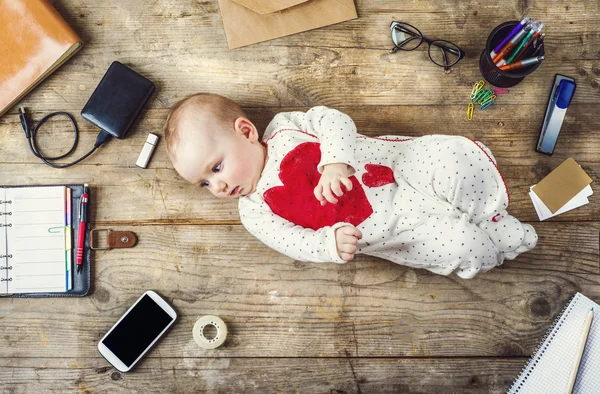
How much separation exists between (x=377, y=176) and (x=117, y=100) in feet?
2.23

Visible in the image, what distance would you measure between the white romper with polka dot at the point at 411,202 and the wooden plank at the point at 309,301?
0.37 feet

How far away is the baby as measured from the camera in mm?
956

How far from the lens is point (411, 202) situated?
1.00 meters

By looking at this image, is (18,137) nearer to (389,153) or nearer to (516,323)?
(389,153)

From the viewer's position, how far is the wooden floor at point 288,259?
1.11 metres

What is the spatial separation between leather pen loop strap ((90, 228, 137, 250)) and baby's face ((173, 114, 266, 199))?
0.27 metres

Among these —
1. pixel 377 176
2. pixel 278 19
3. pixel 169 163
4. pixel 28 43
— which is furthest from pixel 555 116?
A: pixel 28 43

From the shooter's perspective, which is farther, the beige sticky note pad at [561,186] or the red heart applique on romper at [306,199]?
the beige sticky note pad at [561,186]

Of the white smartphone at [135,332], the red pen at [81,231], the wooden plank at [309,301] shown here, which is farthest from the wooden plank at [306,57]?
the white smartphone at [135,332]

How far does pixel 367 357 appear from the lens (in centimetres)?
111

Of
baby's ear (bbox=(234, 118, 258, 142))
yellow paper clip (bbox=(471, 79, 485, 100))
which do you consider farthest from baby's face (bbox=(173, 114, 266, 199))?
yellow paper clip (bbox=(471, 79, 485, 100))

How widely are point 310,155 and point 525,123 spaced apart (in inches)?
23.1

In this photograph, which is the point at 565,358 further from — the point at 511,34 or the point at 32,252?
the point at 32,252

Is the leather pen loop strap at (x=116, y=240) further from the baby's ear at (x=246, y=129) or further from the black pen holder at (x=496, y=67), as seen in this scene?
the black pen holder at (x=496, y=67)
